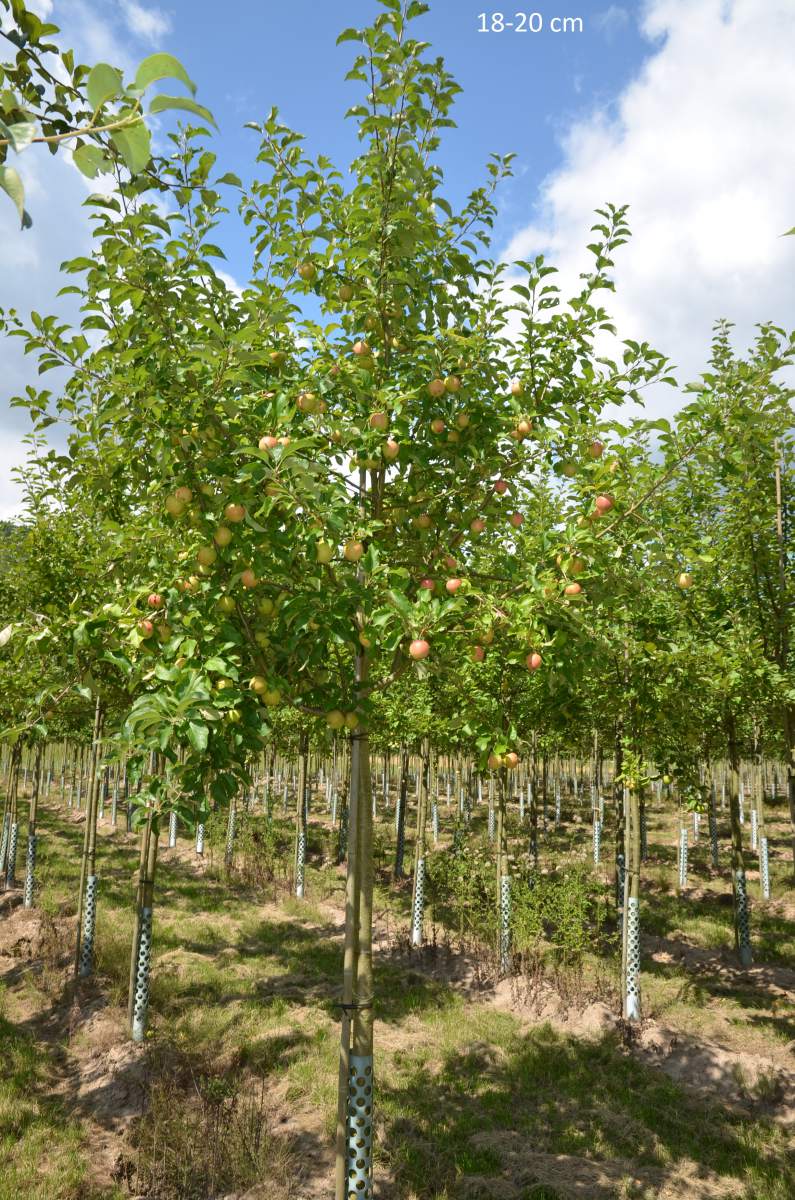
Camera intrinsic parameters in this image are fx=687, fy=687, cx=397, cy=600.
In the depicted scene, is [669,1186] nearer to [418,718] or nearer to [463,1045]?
[463,1045]

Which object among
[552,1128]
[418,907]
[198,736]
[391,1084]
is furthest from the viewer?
[418,907]

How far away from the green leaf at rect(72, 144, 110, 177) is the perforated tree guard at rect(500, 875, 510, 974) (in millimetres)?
12745

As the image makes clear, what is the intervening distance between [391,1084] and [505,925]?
4518 mm

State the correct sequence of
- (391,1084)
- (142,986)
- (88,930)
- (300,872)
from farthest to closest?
(300,872) → (88,930) → (142,986) → (391,1084)

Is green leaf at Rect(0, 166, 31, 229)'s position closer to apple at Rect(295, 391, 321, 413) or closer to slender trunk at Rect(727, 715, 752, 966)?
apple at Rect(295, 391, 321, 413)

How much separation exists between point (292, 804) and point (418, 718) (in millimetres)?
24547

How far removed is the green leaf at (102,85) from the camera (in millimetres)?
1117

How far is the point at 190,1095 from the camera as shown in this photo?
7555 mm

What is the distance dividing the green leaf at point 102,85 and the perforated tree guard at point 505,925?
12.9 metres

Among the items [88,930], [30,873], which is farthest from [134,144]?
[30,873]

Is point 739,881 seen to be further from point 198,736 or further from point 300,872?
point 198,736

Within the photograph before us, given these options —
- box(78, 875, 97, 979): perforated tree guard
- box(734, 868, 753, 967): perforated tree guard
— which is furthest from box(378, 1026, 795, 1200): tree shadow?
box(78, 875, 97, 979): perforated tree guard

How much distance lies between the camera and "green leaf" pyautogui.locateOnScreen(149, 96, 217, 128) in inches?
45.1

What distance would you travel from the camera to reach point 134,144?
124 centimetres
